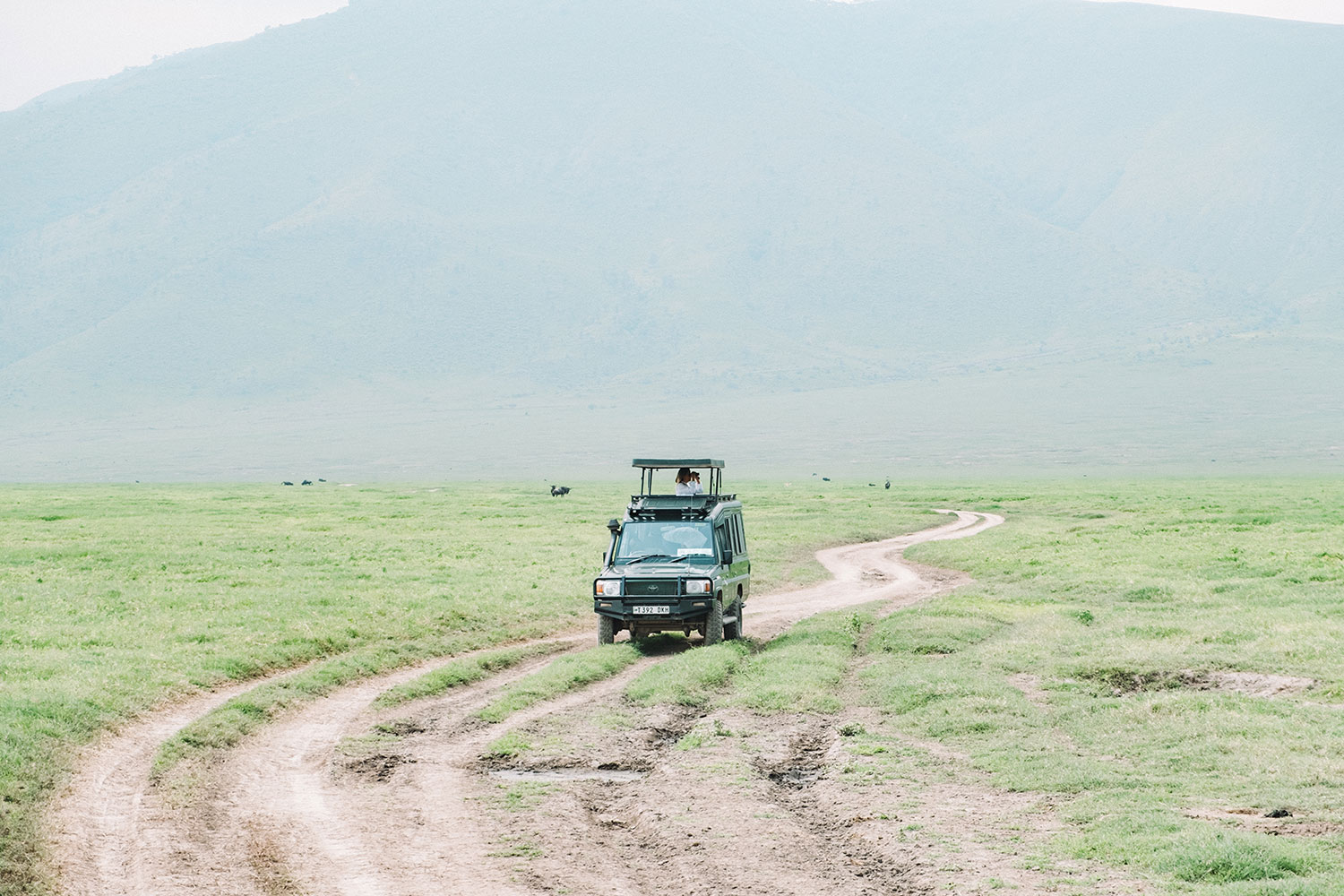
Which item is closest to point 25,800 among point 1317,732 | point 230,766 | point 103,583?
point 230,766

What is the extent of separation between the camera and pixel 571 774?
17547mm

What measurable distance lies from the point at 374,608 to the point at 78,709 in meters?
13.4

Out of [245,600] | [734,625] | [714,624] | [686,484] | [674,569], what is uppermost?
[686,484]

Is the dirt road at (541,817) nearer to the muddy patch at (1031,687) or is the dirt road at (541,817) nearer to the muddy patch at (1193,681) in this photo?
the muddy patch at (1031,687)

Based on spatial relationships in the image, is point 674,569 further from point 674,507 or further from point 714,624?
point 674,507

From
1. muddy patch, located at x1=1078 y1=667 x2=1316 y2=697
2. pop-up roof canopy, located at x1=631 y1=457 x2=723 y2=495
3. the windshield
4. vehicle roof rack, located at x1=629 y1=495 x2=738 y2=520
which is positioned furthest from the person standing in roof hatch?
muddy patch, located at x1=1078 y1=667 x2=1316 y2=697

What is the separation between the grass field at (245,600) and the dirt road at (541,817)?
0.91 metres

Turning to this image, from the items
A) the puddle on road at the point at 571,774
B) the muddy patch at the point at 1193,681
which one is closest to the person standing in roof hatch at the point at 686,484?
the muddy patch at the point at 1193,681

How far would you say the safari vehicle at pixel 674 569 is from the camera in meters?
27.8

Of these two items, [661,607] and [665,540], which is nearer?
[661,607]

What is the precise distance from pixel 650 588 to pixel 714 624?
1570 millimetres

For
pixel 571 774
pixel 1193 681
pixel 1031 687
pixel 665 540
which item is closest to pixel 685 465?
pixel 665 540

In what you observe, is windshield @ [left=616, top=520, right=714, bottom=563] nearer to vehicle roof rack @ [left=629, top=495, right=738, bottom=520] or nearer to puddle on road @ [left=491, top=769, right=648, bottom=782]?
vehicle roof rack @ [left=629, top=495, right=738, bottom=520]

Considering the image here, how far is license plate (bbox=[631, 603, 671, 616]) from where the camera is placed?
27828 mm
